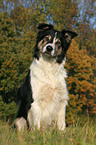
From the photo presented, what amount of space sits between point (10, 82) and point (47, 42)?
8722 millimetres

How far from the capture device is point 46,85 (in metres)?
4.82

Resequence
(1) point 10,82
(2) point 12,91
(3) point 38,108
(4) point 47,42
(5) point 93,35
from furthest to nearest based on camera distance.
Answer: (5) point 93,35
(2) point 12,91
(1) point 10,82
(4) point 47,42
(3) point 38,108

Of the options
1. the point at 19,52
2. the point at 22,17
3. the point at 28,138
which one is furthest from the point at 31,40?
the point at 28,138

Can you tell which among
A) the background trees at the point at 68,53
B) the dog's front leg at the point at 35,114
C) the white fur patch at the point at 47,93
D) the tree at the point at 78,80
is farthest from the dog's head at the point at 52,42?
the tree at the point at 78,80

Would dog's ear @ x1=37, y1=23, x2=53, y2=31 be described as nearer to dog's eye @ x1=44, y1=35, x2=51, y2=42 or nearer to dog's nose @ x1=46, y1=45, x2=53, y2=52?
dog's eye @ x1=44, y1=35, x2=51, y2=42

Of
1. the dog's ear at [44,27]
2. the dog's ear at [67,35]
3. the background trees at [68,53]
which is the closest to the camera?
the dog's ear at [44,27]

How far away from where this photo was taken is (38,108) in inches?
186

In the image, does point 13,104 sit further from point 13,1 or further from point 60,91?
point 13,1

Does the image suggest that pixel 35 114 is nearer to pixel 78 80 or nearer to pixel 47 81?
pixel 47 81

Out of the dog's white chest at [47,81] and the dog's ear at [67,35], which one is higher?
the dog's ear at [67,35]

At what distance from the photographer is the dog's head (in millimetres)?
5036

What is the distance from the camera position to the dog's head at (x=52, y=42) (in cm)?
504

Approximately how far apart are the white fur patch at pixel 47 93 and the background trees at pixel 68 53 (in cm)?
844

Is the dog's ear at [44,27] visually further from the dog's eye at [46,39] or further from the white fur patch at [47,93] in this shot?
the white fur patch at [47,93]
